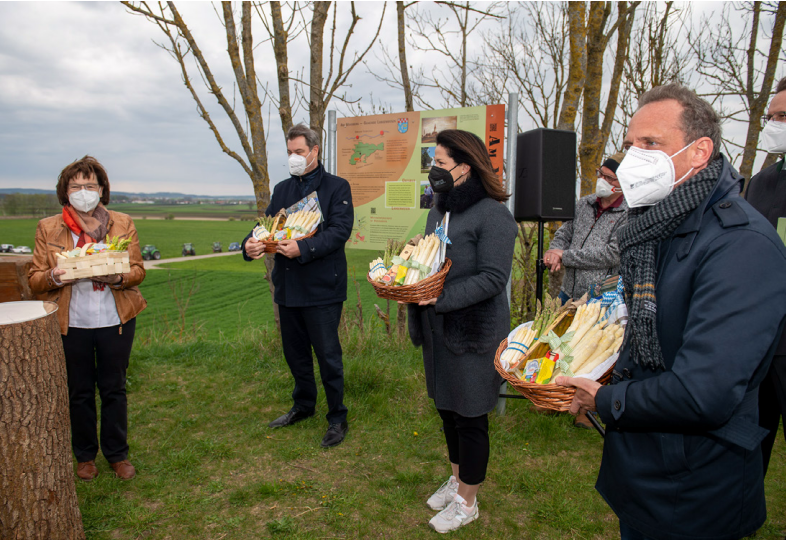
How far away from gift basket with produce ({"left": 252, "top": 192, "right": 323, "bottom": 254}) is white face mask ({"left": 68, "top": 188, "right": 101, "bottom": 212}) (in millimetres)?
1060

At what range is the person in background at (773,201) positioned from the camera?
2242 mm

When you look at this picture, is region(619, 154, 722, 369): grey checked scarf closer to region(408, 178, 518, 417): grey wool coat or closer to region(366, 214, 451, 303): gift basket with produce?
region(408, 178, 518, 417): grey wool coat

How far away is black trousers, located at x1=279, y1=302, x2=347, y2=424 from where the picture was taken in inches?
150

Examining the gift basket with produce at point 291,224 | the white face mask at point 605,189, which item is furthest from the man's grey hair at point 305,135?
the white face mask at point 605,189

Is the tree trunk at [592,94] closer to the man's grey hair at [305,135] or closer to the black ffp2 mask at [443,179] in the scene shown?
the man's grey hair at [305,135]

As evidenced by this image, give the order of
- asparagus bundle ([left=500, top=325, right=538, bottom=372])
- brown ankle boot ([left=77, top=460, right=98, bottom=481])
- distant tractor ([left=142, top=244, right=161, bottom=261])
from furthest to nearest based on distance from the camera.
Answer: distant tractor ([left=142, top=244, right=161, bottom=261]), brown ankle boot ([left=77, top=460, right=98, bottom=481]), asparagus bundle ([left=500, top=325, right=538, bottom=372])

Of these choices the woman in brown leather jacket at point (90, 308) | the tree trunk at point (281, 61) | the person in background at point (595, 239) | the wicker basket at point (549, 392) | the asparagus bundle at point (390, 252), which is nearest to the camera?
the wicker basket at point (549, 392)

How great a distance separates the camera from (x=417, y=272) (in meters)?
2.64

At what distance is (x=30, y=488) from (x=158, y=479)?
3.20 ft

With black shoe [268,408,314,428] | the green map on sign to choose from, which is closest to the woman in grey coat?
black shoe [268,408,314,428]

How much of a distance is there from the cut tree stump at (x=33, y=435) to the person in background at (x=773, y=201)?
3.47 m

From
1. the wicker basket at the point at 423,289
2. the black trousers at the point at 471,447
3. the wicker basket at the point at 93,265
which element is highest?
the wicker basket at the point at 93,265

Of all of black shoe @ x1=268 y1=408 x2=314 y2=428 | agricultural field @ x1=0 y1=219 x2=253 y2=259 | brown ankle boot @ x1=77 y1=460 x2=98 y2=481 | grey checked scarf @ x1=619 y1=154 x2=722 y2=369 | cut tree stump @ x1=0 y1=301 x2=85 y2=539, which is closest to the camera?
grey checked scarf @ x1=619 y1=154 x2=722 y2=369

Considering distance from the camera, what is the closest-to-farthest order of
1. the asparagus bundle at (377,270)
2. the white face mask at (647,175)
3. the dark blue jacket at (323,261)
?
the white face mask at (647,175)
the asparagus bundle at (377,270)
the dark blue jacket at (323,261)
